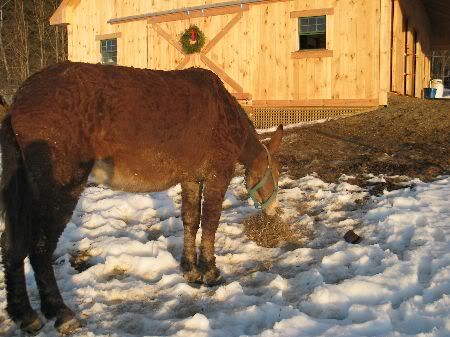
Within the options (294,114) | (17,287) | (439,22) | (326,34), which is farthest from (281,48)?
(439,22)

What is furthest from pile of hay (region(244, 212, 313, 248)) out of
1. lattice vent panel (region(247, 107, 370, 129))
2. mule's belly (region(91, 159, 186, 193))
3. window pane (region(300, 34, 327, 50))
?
window pane (region(300, 34, 327, 50))

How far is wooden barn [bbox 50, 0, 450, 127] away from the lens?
12594 millimetres

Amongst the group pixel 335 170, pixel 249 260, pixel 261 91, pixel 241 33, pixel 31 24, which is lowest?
pixel 249 260

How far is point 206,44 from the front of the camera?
1512cm

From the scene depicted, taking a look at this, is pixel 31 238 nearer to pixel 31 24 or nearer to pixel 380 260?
pixel 380 260

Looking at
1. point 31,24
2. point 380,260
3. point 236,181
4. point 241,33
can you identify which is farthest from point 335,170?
point 31,24

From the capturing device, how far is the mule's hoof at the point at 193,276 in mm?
4211

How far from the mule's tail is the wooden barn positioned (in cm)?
1118

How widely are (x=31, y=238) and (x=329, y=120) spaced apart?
10.5 metres

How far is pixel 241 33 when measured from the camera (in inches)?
568

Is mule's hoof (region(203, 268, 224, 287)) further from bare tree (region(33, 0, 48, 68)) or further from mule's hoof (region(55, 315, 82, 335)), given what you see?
bare tree (region(33, 0, 48, 68))

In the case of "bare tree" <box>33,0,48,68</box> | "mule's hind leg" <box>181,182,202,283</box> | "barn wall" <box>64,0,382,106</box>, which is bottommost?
"mule's hind leg" <box>181,182,202,283</box>

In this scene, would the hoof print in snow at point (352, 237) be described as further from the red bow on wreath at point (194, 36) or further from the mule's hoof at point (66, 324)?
the red bow on wreath at point (194, 36)

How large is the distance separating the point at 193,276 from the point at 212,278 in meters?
0.20
